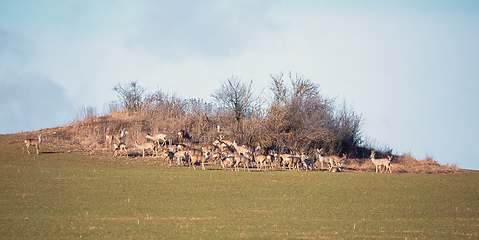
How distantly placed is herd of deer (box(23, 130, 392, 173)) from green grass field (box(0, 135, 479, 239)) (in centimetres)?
143

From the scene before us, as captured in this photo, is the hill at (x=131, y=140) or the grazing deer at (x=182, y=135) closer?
the hill at (x=131, y=140)

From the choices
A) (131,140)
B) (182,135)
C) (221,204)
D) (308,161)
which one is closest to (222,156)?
(308,161)

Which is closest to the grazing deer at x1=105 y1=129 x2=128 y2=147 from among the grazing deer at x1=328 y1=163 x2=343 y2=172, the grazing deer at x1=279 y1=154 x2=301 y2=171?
the grazing deer at x1=279 y1=154 x2=301 y2=171

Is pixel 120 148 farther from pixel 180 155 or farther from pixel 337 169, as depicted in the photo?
pixel 337 169

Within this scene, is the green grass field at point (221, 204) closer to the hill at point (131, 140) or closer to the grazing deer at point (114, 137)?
the hill at point (131, 140)

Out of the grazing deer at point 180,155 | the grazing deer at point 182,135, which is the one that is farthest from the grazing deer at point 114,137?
the grazing deer at point 180,155

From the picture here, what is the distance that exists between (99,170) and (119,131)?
12789 millimetres

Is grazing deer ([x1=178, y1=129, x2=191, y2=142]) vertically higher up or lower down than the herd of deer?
higher up

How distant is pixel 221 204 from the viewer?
1731cm

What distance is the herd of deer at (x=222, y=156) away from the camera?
27.6 m

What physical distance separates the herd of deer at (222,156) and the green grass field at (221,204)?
1426 millimetres

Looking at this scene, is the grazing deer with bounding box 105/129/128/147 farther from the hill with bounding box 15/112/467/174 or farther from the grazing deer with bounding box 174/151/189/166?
the grazing deer with bounding box 174/151/189/166

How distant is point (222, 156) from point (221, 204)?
11073 millimetres

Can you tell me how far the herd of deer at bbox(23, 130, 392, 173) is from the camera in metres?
27.6
